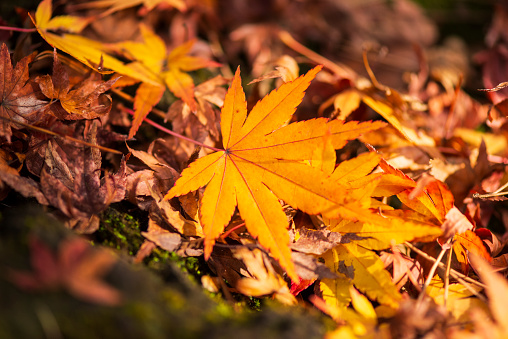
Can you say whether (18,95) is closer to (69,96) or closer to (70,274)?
(69,96)

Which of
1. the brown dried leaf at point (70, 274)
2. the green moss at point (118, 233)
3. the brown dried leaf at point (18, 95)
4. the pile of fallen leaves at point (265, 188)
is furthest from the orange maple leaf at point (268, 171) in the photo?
the brown dried leaf at point (18, 95)

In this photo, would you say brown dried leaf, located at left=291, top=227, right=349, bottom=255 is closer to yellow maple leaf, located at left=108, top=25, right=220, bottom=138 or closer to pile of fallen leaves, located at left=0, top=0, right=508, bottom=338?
pile of fallen leaves, located at left=0, top=0, right=508, bottom=338

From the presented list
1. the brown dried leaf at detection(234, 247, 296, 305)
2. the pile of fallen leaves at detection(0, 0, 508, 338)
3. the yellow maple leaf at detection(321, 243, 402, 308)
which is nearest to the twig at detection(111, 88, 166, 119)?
the pile of fallen leaves at detection(0, 0, 508, 338)

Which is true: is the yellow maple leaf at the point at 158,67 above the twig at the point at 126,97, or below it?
above

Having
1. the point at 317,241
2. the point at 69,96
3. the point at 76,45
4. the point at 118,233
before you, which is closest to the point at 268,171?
the point at 317,241

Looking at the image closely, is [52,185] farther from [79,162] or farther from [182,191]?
[182,191]

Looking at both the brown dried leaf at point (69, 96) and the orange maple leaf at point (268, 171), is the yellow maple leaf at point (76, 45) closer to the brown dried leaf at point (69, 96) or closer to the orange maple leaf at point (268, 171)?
the brown dried leaf at point (69, 96)

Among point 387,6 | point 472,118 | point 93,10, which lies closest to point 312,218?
point 472,118

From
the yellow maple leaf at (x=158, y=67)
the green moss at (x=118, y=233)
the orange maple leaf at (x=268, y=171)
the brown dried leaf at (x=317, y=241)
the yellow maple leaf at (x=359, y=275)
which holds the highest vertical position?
the yellow maple leaf at (x=158, y=67)

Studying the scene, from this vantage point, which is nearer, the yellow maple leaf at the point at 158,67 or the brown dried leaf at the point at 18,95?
the brown dried leaf at the point at 18,95
